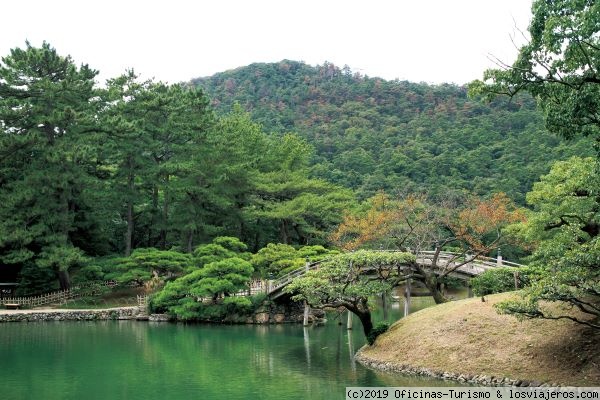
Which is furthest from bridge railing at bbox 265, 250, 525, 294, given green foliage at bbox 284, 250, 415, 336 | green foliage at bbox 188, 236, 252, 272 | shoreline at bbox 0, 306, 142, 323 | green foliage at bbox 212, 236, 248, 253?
shoreline at bbox 0, 306, 142, 323

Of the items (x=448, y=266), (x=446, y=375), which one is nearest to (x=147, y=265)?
(x=448, y=266)

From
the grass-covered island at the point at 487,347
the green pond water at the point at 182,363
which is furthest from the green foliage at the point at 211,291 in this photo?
the grass-covered island at the point at 487,347

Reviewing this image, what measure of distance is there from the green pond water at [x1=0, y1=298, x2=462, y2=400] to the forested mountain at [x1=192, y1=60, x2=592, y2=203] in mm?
17616

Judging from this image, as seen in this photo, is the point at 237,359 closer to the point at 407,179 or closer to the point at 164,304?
the point at 164,304

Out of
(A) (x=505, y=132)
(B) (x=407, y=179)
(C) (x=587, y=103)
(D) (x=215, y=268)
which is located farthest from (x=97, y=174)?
(A) (x=505, y=132)

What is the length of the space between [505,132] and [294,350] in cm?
4634

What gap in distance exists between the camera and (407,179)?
5091 centimetres

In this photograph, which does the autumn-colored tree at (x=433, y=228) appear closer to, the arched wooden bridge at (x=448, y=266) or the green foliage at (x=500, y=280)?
the arched wooden bridge at (x=448, y=266)

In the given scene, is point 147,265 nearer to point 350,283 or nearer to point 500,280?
point 350,283

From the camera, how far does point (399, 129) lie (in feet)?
217

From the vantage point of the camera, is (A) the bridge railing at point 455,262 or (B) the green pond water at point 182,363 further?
(A) the bridge railing at point 455,262

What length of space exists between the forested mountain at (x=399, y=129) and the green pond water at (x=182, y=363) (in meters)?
17.6

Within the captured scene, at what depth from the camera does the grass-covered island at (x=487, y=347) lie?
1338 cm

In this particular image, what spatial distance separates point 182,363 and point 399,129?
169 feet
